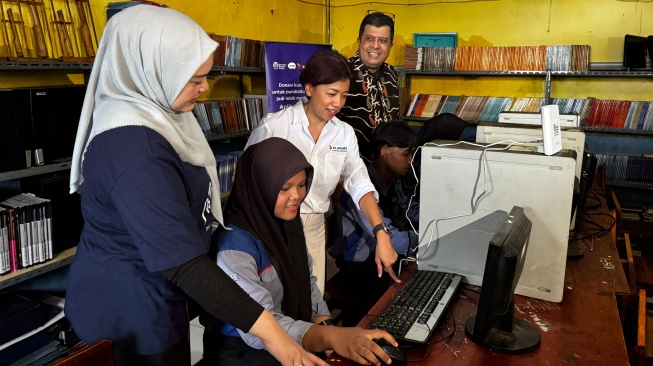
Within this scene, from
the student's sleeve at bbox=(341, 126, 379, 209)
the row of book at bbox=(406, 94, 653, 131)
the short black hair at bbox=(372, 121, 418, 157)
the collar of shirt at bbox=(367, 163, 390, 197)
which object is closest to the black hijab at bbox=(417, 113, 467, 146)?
the short black hair at bbox=(372, 121, 418, 157)

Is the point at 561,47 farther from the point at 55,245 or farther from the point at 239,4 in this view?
the point at 55,245

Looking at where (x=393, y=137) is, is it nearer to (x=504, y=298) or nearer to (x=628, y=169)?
(x=504, y=298)

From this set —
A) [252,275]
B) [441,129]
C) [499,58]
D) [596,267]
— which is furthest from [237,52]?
[596,267]

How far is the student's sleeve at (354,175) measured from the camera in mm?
1978

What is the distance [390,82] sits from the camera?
283 cm

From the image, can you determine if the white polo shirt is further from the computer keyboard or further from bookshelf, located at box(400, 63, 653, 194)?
bookshelf, located at box(400, 63, 653, 194)

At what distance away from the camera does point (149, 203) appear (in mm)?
970

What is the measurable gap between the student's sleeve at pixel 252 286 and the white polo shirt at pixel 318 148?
81cm

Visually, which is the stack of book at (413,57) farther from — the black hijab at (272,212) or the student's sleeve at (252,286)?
the student's sleeve at (252,286)

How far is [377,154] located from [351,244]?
0.49 metres

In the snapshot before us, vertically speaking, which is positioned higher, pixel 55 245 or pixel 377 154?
pixel 377 154

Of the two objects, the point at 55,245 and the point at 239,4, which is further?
the point at 239,4

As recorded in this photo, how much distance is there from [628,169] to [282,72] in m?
2.80

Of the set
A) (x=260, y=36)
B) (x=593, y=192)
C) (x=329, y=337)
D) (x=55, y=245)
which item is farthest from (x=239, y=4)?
(x=329, y=337)
